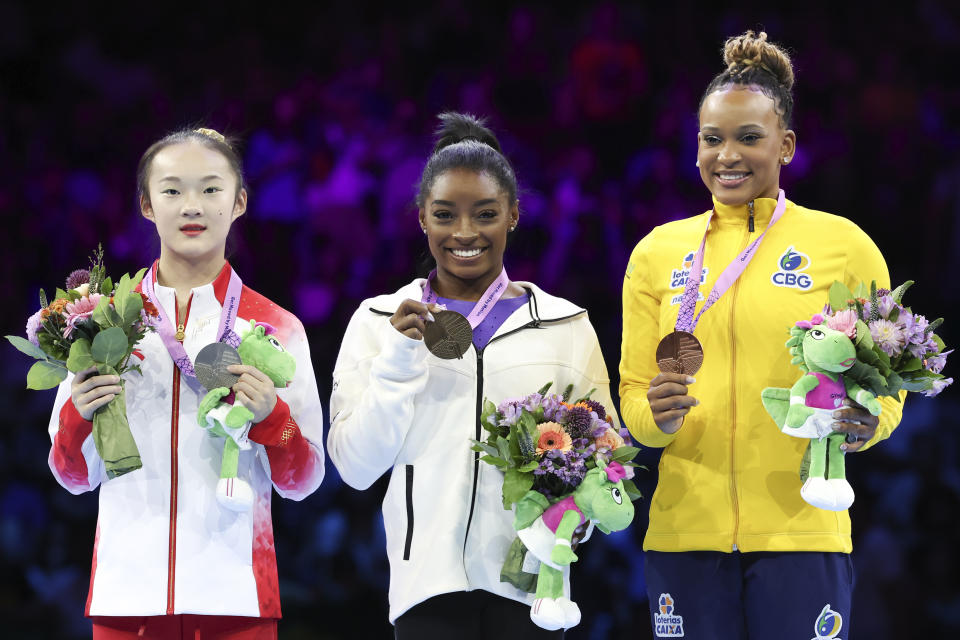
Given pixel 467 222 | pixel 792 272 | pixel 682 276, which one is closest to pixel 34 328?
pixel 467 222

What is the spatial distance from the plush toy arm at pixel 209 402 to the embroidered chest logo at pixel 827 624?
1500mm

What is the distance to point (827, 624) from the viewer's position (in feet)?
8.51

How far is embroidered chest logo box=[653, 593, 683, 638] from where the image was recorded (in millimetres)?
2693

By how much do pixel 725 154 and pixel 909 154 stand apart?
2635 millimetres

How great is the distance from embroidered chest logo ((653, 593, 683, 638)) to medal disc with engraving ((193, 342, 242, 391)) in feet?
3.87

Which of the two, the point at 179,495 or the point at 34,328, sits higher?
the point at 34,328

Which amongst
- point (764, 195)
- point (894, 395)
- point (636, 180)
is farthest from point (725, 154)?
point (636, 180)

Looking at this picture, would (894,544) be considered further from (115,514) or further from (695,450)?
(115,514)

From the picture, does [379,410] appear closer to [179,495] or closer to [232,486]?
[232,486]

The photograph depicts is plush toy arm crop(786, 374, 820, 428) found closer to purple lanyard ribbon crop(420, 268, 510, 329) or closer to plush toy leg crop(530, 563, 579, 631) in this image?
plush toy leg crop(530, 563, 579, 631)

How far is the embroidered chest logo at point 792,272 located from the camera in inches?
109

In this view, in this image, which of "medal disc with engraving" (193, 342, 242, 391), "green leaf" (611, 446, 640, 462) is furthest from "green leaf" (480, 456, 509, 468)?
"medal disc with engraving" (193, 342, 242, 391)

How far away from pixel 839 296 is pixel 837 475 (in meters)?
0.42

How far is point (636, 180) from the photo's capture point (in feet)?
16.7
